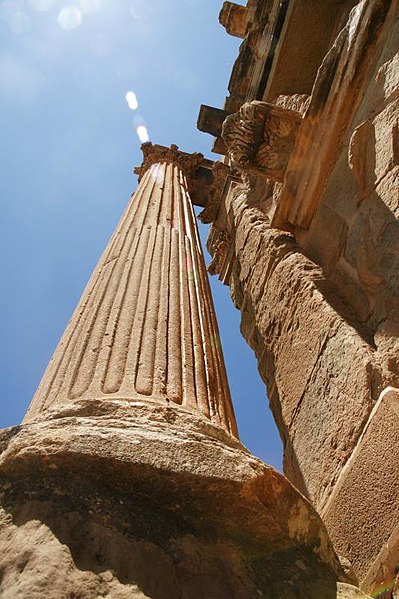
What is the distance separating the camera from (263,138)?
530 cm

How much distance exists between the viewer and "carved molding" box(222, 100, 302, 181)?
5.22 meters

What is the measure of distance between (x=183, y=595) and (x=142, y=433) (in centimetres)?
66

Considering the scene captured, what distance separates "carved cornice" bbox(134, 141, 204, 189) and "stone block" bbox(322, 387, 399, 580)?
25.8 ft

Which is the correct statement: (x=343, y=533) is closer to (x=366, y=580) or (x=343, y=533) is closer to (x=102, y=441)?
(x=366, y=580)

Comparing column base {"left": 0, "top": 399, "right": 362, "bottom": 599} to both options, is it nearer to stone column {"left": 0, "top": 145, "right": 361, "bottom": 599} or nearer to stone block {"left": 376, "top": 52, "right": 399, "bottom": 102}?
stone column {"left": 0, "top": 145, "right": 361, "bottom": 599}

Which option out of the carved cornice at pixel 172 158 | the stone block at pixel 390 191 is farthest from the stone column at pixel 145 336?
the carved cornice at pixel 172 158

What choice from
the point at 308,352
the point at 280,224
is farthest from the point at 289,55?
the point at 308,352

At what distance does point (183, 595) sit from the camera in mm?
1926

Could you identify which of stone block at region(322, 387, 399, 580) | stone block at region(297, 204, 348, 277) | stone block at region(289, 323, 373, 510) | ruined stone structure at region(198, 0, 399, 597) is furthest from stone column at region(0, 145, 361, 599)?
stone block at region(297, 204, 348, 277)

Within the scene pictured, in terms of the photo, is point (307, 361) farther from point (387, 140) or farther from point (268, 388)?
point (387, 140)

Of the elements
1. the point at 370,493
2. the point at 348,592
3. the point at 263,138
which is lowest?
the point at 348,592

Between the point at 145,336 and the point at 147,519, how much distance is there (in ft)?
5.36

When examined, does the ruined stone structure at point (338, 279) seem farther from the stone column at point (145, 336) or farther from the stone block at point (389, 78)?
the stone column at point (145, 336)

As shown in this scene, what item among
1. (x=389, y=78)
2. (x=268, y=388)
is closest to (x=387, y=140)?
(x=389, y=78)
